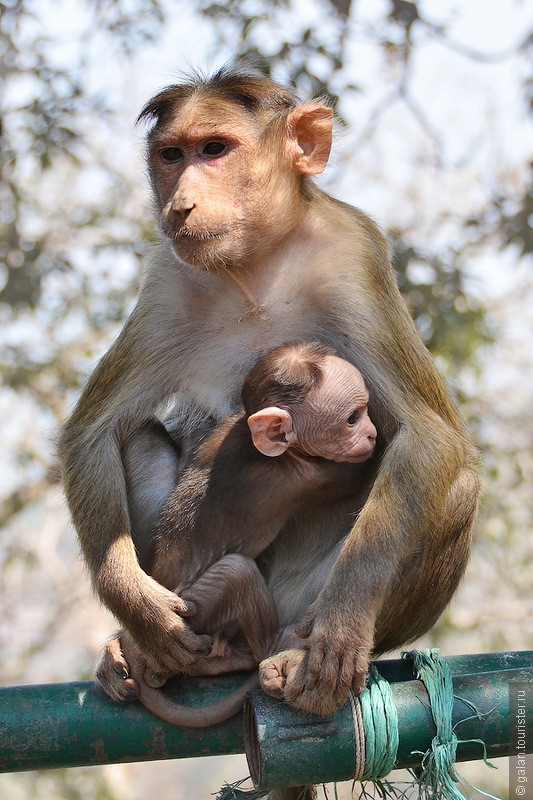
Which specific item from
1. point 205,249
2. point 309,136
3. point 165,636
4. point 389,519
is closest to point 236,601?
point 165,636

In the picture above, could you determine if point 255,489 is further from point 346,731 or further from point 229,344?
point 346,731

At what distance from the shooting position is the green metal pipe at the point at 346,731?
2.57 m

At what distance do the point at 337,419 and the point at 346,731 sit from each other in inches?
42.1

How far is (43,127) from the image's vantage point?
7855 millimetres

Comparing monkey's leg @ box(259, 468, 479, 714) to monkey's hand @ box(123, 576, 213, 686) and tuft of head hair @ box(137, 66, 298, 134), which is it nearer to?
monkey's hand @ box(123, 576, 213, 686)

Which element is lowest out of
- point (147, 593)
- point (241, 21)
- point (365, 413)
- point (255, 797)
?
point (255, 797)

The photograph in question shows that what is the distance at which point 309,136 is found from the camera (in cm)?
369

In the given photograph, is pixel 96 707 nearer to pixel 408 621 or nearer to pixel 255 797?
pixel 255 797

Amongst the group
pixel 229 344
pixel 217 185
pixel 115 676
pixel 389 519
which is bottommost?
pixel 115 676

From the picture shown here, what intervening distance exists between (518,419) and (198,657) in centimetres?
906

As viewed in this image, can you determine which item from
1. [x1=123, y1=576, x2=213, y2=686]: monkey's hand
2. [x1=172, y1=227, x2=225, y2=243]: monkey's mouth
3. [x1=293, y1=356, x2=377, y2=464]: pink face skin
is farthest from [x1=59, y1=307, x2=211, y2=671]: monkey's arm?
[x1=293, y1=356, x2=377, y2=464]: pink face skin

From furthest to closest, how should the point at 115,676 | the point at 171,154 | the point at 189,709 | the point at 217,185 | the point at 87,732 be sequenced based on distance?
the point at 171,154 < the point at 217,185 < the point at 115,676 < the point at 189,709 < the point at 87,732

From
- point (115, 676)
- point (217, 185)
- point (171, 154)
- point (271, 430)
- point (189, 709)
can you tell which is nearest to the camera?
point (189, 709)

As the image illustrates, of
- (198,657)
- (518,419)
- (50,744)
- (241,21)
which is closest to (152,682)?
(198,657)
